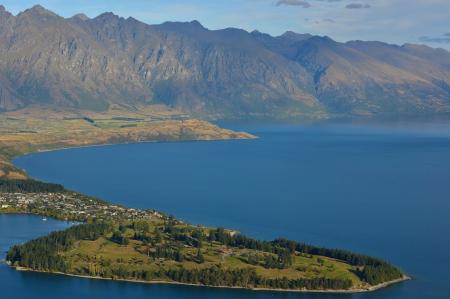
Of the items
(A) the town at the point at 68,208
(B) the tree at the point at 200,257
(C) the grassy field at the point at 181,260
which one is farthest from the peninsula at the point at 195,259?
(A) the town at the point at 68,208

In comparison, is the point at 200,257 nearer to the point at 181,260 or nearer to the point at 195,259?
the point at 195,259

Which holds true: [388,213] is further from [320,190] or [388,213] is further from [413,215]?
[320,190]

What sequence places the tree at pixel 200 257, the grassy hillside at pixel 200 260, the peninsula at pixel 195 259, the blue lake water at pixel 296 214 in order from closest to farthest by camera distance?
the blue lake water at pixel 296 214 → the peninsula at pixel 195 259 → the grassy hillside at pixel 200 260 → the tree at pixel 200 257

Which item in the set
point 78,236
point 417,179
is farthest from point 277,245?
point 417,179

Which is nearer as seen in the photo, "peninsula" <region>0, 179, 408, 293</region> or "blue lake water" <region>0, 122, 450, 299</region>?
"blue lake water" <region>0, 122, 450, 299</region>

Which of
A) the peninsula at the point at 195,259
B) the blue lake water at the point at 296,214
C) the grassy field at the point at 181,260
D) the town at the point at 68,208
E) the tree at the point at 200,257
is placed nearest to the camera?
the blue lake water at the point at 296,214

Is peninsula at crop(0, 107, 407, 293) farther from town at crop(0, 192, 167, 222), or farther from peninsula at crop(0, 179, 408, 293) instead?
town at crop(0, 192, 167, 222)

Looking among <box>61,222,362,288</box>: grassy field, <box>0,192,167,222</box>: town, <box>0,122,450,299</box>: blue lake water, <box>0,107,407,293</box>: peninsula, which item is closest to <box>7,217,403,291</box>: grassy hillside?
<box>61,222,362,288</box>: grassy field

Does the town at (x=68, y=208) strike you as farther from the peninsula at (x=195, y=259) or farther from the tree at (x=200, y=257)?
the tree at (x=200, y=257)

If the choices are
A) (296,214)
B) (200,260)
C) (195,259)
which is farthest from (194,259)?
(296,214)
